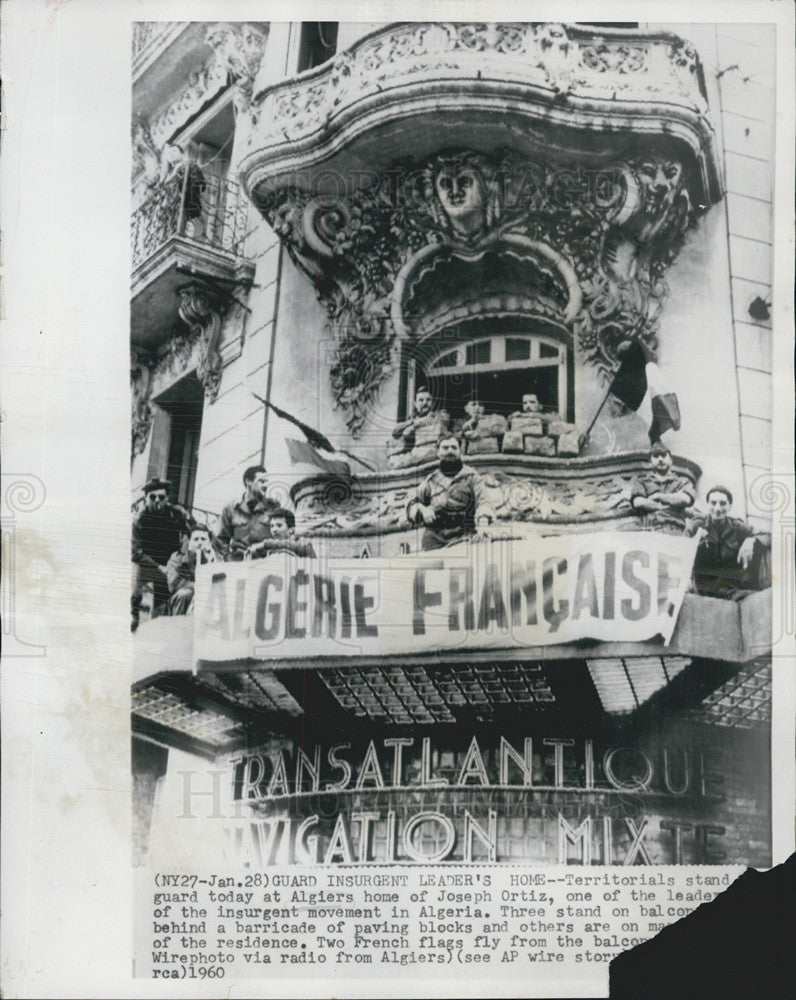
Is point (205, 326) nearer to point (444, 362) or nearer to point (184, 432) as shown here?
point (184, 432)

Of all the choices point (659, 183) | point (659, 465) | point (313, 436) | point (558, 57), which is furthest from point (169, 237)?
point (659, 465)

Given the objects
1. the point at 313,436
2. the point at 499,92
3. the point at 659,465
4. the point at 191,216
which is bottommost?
the point at 659,465

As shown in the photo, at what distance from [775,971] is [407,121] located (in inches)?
130

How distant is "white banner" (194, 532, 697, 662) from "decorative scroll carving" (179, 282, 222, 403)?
786mm

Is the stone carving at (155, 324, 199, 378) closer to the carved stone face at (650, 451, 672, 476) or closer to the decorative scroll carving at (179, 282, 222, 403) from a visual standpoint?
the decorative scroll carving at (179, 282, 222, 403)

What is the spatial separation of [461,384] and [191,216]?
129cm

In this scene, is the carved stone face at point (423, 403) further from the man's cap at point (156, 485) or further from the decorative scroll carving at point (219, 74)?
the decorative scroll carving at point (219, 74)

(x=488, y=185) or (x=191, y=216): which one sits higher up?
(x=488, y=185)

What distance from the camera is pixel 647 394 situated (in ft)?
15.3

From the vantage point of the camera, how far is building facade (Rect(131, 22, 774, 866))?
461cm

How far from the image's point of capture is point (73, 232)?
4742mm

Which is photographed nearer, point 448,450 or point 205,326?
point 448,450

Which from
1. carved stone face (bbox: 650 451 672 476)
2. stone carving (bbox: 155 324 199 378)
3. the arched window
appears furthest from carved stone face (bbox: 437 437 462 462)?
stone carving (bbox: 155 324 199 378)

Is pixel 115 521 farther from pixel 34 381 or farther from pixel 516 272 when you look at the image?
pixel 516 272
